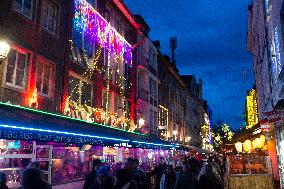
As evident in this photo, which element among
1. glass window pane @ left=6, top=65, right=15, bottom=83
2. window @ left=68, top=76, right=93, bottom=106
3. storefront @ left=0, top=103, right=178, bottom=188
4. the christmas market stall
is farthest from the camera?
window @ left=68, top=76, right=93, bottom=106

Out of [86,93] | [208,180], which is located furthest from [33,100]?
[208,180]

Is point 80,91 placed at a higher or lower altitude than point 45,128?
higher

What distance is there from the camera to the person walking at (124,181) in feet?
18.9

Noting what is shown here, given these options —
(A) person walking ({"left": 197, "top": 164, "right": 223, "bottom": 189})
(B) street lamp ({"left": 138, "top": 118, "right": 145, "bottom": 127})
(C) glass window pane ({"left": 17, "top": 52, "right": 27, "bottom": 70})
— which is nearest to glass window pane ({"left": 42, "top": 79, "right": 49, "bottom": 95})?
(C) glass window pane ({"left": 17, "top": 52, "right": 27, "bottom": 70})

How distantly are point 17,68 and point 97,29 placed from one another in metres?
8.54

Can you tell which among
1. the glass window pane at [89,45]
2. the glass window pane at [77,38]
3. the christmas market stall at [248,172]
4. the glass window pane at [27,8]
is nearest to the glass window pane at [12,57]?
the glass window pane at [27,8]

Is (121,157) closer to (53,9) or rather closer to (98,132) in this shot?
(98,132)

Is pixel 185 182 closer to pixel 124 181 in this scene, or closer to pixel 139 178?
pixel 139 178

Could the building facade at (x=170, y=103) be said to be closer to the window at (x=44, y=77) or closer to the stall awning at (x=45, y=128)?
the window at (x=44, y=77)

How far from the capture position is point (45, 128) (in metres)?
9.58

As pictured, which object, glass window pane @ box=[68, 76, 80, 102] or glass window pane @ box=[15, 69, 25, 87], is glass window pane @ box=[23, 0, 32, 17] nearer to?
glass window pane @ box=[15, 69, 25, 87]

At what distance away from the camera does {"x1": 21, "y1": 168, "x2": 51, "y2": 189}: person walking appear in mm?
5219

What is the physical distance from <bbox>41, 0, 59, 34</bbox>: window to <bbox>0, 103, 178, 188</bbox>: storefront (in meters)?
5.52

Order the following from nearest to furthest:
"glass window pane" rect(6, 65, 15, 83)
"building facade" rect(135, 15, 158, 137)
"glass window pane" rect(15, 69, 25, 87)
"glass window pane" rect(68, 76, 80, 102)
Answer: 1. "glass window pane" rect(6, 65, 15, 83)
2. "glass window pane" rect(15, 69, 25, 87)
3. "glass window pane" rect(68, 76, 80, 102)
4. "building facade" rect(135, 15, 158, 137)
